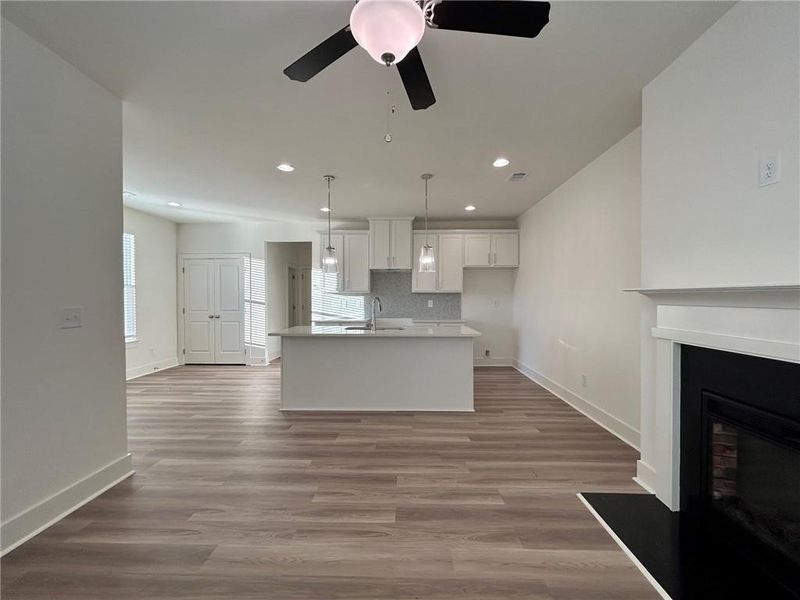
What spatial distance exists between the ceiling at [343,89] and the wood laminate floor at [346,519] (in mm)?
2651

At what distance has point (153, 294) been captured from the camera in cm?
608

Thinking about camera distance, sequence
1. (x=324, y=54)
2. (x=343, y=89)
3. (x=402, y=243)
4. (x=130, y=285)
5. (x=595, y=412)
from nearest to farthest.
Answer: (x=324, y=54)
(x=343, y=89)
(x=595, y=412)
(x=130, y=285)
(x=402, y=243)

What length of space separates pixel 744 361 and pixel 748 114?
46.2 inches

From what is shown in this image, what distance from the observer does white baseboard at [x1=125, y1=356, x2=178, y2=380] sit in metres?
5.58

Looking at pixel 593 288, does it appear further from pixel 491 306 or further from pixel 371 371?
pixel 491 306

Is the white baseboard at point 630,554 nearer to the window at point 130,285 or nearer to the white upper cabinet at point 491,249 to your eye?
the white upper cabinet at point 491,249

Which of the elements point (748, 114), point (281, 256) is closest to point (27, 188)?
point (748, 114)

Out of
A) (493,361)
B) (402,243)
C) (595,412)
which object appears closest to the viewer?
(595,412)

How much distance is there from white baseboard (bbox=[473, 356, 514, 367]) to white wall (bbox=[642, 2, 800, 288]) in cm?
423

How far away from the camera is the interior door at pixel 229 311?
6.69 meters

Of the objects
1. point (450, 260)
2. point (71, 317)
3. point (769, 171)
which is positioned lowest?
point (71, 317)

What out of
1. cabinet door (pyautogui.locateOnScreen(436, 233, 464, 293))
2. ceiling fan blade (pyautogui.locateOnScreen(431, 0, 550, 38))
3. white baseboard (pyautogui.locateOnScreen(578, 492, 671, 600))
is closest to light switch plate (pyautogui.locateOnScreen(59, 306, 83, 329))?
ceiling fan blade (pyautogui.locateOnScreen(431, 0, 550, 38))

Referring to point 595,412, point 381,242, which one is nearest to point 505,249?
point 381,242

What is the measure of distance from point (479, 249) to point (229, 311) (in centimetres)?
478
